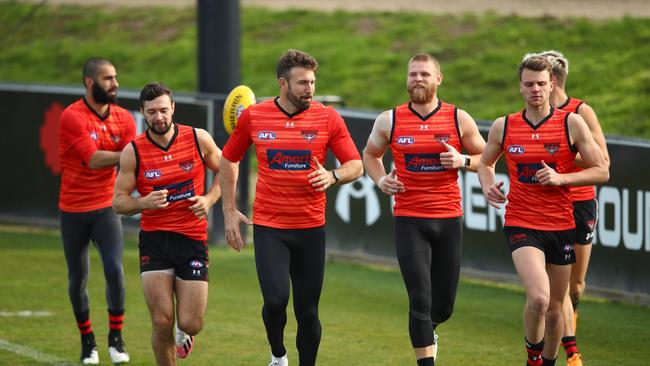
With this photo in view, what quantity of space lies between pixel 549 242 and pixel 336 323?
398 centimetres

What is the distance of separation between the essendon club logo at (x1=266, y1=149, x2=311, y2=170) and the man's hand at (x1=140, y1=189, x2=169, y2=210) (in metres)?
0.87

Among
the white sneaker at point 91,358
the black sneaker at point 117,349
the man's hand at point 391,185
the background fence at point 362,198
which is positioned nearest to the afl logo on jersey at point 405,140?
the man's hand at point 391,185

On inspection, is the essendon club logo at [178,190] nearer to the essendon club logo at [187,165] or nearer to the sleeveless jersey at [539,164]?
the essendon club logo at [187,165]

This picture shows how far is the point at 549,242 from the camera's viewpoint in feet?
32.2

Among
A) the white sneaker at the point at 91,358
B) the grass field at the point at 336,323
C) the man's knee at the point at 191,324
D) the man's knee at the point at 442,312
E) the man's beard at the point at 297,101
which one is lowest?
the grass field at the point at 336,323

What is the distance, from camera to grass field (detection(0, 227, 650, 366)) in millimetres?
11758

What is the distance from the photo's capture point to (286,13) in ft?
103

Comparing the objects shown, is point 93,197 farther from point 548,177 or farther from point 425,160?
point 548,177

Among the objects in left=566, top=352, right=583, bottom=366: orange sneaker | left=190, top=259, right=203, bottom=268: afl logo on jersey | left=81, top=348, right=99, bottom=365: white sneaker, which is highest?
left=190, top=259, right=203, bottom=268: afl logo on jersey

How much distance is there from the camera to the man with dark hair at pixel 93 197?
11414 mm

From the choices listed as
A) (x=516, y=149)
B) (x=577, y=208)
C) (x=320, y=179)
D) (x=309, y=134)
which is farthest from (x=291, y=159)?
(x=577, y=208)

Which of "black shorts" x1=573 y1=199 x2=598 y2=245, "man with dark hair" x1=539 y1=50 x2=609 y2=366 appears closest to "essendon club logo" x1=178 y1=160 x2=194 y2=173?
"man with dark hair" x1=539 y1=50 x2=609 y2=366

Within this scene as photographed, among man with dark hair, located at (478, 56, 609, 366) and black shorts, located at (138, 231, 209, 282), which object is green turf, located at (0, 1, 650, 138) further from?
black shorts, located at (138, 231, 209, 282)

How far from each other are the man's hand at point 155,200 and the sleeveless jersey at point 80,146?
182 cm
